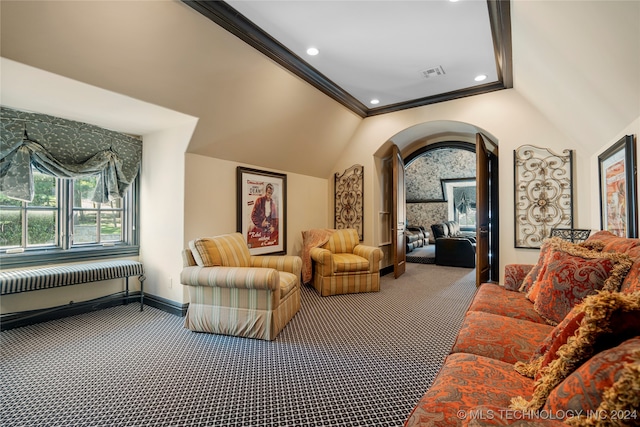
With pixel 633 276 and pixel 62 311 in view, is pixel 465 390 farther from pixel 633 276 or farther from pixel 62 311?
pixel 62 311

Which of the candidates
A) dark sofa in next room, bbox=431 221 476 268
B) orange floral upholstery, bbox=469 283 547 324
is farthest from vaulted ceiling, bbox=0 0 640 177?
dark sofa in next room, bbox=431 221 476 268

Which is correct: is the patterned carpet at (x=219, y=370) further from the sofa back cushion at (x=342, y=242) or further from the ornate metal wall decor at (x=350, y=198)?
the ornate metal wall decor at (x=350, y=198)

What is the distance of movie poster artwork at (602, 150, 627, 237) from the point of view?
2.38 m

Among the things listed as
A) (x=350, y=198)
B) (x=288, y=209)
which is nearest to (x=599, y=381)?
(x=288, y=209)

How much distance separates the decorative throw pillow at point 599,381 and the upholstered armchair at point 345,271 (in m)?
3.26

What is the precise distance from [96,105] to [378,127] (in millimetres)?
3893

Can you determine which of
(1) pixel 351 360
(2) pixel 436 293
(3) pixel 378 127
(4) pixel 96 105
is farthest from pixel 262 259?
(3) pixel 378 127

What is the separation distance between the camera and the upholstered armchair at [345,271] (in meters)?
4.03

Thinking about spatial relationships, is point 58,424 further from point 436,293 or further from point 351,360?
point 436,293

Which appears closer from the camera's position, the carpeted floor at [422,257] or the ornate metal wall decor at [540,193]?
the ornate metal wall decor at [540,193]

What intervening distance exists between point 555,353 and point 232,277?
90.0 inches

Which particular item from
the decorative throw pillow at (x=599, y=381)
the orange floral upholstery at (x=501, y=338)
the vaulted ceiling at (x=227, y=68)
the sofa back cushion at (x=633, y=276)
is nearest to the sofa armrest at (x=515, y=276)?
the orange floral upholstery at (x=501, y=338)

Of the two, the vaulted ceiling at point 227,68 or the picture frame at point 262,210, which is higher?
the vaulted ceiling at point 227,68

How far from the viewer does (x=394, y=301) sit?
3799 millimetres
